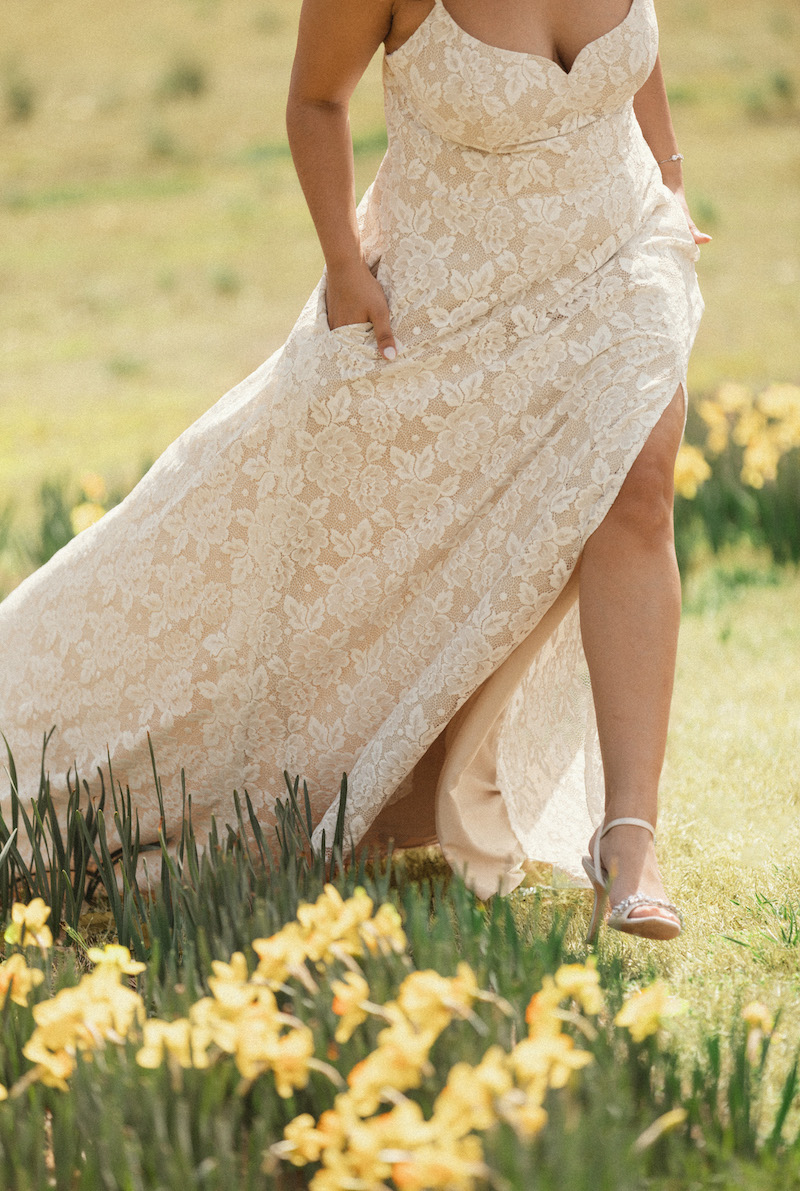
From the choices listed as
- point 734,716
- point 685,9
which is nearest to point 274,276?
point 734,716

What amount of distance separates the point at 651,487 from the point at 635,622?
212 millimetres

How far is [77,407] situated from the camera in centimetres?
934

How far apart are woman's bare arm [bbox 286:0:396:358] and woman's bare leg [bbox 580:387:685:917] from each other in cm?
50

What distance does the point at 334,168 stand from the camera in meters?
2.30

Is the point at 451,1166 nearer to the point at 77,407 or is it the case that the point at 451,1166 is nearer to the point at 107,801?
the point at 107,801

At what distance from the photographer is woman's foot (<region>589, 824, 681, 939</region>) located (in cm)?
187

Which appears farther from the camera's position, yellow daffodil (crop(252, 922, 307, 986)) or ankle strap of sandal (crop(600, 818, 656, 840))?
ankle strap of sandal (crop(600, 818, 656, 840))

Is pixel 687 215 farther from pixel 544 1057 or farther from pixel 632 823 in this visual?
pixel 544 1057

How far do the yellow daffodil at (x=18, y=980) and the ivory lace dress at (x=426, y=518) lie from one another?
2.44ft

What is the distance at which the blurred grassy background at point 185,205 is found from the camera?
31.1 ft

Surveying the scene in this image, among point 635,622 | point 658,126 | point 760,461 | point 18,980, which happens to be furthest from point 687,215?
point 760,461

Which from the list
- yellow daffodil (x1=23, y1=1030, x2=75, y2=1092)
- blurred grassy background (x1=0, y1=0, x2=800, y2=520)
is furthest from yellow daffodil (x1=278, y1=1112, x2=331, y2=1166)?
blurred grassy background (x1=0, y1=0, x2=800, y2=520)

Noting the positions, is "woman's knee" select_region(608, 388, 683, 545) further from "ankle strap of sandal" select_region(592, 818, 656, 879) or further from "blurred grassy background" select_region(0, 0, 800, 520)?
"blurred grassy background" select_region(0, 0, 800, 520)

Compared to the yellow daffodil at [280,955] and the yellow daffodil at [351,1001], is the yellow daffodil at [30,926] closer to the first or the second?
the yellow daffodil at [280,955]
